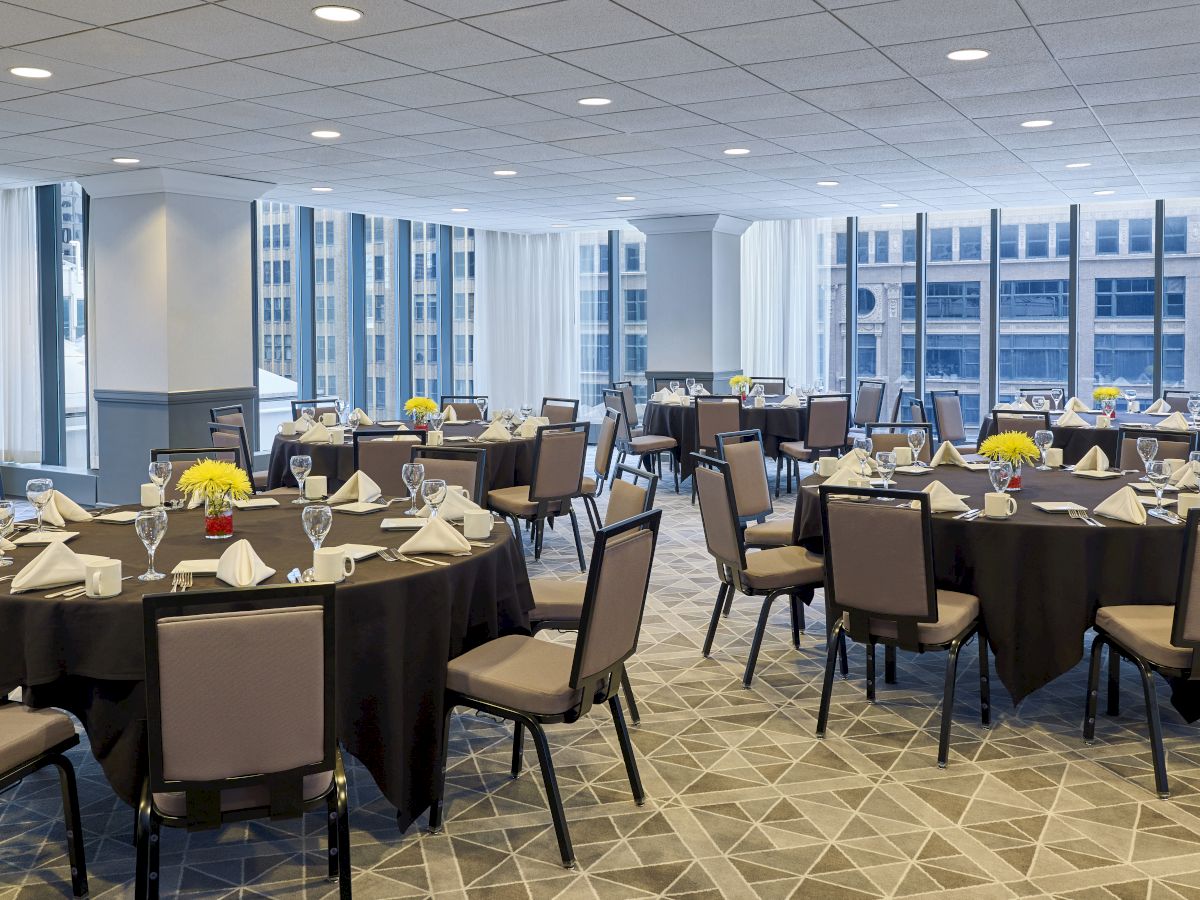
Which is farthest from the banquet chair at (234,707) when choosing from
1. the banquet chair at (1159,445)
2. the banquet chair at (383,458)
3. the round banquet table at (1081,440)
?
the round banquet table at (1081,440)

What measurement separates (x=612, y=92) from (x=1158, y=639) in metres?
4.28

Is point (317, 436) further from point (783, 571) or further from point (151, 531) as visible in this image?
point (151, 531)

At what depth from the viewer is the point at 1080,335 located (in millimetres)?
12930

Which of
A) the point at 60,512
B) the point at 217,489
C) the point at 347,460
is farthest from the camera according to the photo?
the point at 347,460

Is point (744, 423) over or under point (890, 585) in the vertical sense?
over

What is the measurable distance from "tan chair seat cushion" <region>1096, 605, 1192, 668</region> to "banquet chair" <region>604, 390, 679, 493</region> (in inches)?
255

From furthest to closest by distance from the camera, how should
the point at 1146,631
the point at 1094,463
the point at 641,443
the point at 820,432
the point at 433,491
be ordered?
the point at 641,443 → the point at 820,432 → the point at 1094,463 → the point at 433,491 → the point at 1146,631

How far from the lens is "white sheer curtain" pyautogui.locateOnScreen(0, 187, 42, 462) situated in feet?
35.7

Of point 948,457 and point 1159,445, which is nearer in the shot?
point 948,457

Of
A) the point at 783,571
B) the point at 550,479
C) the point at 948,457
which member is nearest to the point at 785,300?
the point at 550,479

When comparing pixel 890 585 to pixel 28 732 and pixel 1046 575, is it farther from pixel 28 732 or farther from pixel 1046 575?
pixel 28 732

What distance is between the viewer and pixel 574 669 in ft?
10.6

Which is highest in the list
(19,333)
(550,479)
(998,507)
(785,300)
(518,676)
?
(785,300)

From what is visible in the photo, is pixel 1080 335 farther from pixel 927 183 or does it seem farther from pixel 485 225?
pixel 485 225
